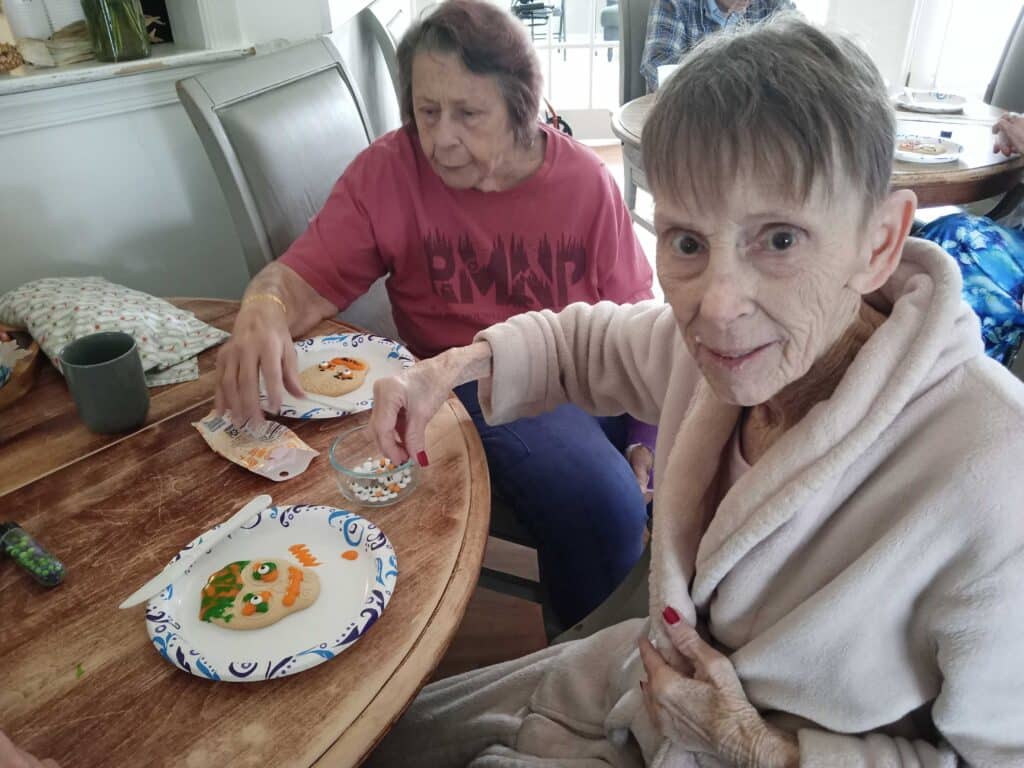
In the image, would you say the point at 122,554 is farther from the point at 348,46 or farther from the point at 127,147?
the point at 348,46

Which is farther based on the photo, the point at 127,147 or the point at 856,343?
the point at 127,147

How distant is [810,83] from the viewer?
0.63 meters

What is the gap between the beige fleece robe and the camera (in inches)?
25.6

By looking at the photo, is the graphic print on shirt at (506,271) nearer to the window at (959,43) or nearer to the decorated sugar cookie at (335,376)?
the decorated sugar cookie at (335,376)

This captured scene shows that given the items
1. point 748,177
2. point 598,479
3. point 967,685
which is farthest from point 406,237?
point 967,685

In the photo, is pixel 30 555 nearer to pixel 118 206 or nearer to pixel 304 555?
pixel 304 555

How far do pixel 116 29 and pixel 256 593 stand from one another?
162 cm

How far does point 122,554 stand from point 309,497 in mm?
223

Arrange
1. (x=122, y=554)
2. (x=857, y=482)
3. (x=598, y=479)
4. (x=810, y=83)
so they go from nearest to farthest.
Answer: (x=810, y=83)
(x=857, y=482)
(x=122, y=554)
(x=598, y=479)

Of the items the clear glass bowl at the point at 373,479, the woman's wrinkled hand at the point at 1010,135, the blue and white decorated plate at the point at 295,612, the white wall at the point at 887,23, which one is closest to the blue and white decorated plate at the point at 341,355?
the clear glass bowl at the point at 373,479

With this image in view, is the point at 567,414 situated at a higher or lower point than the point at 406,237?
lower

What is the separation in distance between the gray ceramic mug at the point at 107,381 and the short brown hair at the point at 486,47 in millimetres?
790

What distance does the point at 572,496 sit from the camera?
137 cm

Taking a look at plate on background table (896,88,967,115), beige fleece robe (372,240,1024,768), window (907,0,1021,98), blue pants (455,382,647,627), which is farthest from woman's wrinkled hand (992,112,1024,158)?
window (907,0,1021,98)
